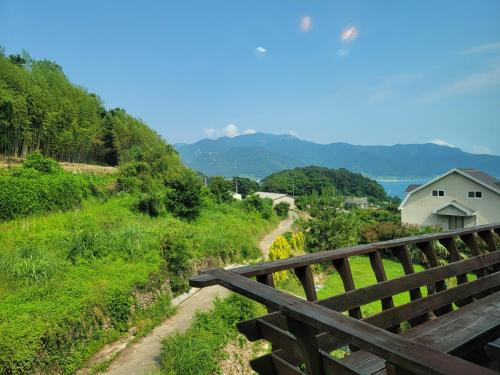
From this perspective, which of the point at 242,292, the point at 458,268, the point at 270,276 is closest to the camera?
the point at 242,292

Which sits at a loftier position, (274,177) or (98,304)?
(274,177)

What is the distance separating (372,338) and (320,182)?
237ft

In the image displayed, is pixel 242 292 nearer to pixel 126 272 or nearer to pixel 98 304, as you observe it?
pixel 98 304

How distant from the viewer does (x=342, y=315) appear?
1.27 metres

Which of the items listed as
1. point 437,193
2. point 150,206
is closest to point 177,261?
point 150,206

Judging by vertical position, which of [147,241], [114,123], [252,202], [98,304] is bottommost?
[98,304]

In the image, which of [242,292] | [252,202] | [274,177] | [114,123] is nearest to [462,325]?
[242,292]

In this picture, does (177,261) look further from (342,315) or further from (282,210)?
(282,210)

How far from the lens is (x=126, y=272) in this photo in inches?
334

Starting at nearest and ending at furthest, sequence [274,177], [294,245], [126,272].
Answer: [126,272] → [294,245] → [274,177]

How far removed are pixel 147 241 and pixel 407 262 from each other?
28.4 ft

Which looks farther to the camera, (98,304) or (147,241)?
(147,241)

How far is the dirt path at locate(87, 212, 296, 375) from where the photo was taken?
6043mm

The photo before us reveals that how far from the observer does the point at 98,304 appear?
23.2ft
